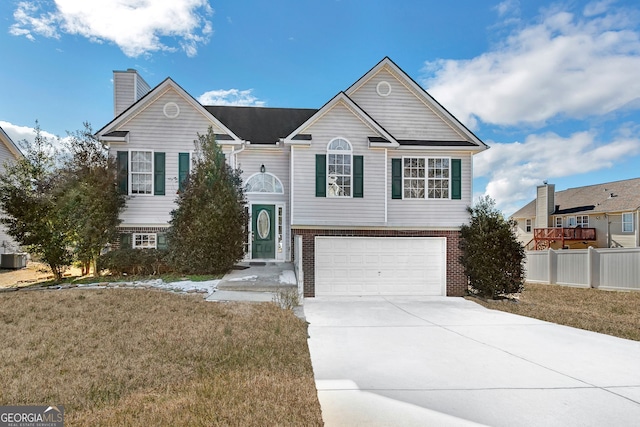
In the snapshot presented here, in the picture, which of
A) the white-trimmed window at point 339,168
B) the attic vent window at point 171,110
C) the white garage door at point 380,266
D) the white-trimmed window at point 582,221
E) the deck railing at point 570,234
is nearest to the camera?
the white garage door at point 380,266

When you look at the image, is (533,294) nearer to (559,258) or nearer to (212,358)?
(559,258)

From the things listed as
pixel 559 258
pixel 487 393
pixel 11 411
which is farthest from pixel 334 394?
pixel 559 258

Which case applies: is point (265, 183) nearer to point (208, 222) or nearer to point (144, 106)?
point (208, 222)

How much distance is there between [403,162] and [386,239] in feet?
10.2

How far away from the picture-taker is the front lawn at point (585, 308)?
8719mm

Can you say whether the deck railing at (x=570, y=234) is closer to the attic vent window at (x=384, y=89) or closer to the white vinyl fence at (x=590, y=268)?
the white vinyl fence at (x=590, y=268)

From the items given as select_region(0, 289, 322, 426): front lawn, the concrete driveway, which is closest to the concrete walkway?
select_region(0, 289, 322, 426): front lawn

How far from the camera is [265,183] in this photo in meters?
15.4

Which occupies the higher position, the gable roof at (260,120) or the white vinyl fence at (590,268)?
the gable roof at (260,120)

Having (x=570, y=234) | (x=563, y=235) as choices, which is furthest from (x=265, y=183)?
(x=570, y=234)

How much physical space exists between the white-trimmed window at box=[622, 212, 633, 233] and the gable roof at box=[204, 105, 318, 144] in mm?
25048

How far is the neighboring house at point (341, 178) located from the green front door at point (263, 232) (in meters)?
0.04

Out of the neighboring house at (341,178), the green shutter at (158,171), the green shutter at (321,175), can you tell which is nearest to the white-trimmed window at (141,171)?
the neighboring house at (341,178)

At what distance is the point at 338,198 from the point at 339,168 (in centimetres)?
107
